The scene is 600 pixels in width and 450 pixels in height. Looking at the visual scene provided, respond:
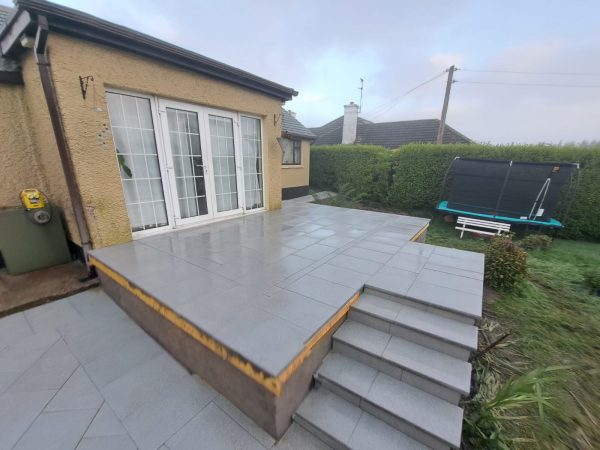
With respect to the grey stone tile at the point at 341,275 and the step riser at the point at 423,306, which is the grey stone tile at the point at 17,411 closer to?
the grey stone tile at the point at 341,275

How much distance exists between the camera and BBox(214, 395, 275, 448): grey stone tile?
5.27 ft

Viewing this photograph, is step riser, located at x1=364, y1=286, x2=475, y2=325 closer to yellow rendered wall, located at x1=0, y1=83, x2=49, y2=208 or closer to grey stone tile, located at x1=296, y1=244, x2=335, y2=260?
grey stone tile, located at x1=296, y1=244, x2=335, y2=260

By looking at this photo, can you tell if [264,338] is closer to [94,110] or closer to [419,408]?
[419,408]

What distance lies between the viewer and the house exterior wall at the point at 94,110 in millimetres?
2850

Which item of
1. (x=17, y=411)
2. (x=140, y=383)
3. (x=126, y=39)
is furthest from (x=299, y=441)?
(x=126, y=39)

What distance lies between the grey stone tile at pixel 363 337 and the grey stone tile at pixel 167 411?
1185 millimetres

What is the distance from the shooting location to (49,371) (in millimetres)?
2047

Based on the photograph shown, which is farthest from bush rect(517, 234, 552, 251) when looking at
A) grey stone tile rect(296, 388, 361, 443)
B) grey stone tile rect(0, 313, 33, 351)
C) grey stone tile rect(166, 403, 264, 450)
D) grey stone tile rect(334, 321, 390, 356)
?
grey stone tile rect(0, 313, 33, 351)

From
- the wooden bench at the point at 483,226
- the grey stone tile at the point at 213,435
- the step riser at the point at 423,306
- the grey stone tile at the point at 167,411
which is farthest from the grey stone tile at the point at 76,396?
the wooden bench at the point at 483,226

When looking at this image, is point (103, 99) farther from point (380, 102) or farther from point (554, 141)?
point (380, 102)

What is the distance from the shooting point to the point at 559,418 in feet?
6.02

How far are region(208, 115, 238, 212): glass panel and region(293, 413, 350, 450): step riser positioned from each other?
4.13 metres

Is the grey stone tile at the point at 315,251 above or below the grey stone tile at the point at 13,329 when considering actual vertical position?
above

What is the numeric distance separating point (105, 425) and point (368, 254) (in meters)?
3.14
